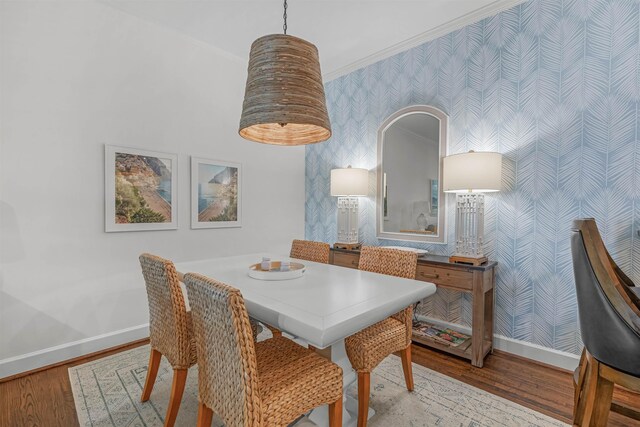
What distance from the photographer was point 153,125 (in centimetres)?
289

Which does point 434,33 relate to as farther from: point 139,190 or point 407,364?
point 139,190

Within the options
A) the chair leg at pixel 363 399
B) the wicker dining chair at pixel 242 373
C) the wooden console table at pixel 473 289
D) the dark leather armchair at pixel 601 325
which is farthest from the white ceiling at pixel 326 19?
the chair leg at pixel 363 399

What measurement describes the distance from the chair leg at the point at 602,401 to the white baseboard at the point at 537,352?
1.17 meters

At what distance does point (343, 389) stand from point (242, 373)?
0.58 metres

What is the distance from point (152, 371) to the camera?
1.85 metres

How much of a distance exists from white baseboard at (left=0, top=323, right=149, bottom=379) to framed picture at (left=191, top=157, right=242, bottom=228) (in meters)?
1.07

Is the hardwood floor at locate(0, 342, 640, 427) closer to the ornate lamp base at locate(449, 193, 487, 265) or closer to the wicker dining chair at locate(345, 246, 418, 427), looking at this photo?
the wicker dining chair at locate(345, 246, 418, 427)

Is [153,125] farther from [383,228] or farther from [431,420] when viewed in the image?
[431,420]

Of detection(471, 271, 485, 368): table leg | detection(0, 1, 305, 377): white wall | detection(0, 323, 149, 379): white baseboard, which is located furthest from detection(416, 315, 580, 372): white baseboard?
detection(0, 323, 149, 379): white baseboard

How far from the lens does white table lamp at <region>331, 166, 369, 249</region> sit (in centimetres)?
338

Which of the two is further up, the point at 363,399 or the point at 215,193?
the point at 215,193

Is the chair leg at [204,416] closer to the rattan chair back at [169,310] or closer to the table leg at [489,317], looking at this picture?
the rattan chair back at [169,310]

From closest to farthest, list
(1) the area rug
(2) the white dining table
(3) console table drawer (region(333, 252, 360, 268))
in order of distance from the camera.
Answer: (2) the white dining table
(1) the area rug
(3) console table drawer (region(333, 252, 360, 268))

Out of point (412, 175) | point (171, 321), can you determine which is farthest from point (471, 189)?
point (171, 321)
